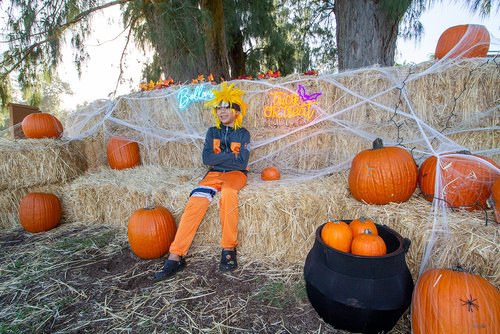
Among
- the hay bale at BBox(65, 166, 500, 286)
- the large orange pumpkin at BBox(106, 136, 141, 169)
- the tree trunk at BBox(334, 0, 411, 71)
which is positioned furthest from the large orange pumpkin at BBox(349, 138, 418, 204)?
the large orange pumpkin at BBox(106, 136, 141, 169)

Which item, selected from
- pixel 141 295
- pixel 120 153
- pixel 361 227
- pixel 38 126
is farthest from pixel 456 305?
pixel 38 126

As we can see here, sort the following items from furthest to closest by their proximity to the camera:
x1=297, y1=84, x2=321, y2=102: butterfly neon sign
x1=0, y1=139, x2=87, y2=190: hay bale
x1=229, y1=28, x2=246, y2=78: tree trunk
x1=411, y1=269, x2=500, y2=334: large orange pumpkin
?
x1=229, y1=28, x2=246, y2=78: tree trunk
x1=0, y1=139, x2=87, y2=190: hay bale
x1=297, y1=84, x2=321, y2=102: butterfly neon sign
x1=411, y1=269, x2=500, y2=334: large orange pumpkin

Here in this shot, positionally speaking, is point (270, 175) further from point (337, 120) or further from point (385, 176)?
point (385, 176)

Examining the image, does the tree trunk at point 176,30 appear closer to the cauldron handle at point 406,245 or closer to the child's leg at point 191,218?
the child's leg at point 191,218

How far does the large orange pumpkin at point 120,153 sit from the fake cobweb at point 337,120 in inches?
5.6

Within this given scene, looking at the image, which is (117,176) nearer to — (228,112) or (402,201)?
(228,112)

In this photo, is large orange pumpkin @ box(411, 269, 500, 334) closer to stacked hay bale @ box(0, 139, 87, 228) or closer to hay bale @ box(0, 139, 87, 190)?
stacked hay bale @ box(0, 139, 87, 228)

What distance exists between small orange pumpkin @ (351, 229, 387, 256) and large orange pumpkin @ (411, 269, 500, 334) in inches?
9.6

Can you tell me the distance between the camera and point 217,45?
18.3 feet

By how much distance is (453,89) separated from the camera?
2.40m

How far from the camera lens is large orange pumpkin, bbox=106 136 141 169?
393 centimetres

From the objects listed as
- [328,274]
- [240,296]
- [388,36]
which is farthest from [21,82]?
[388,36]

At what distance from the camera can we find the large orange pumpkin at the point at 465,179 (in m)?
1.77

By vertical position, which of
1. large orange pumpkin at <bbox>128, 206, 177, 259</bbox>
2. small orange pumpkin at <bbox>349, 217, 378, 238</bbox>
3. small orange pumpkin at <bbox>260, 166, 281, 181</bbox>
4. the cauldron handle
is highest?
small orange pumpkin at <bbox>260, 166, 281, 181</bbox>
